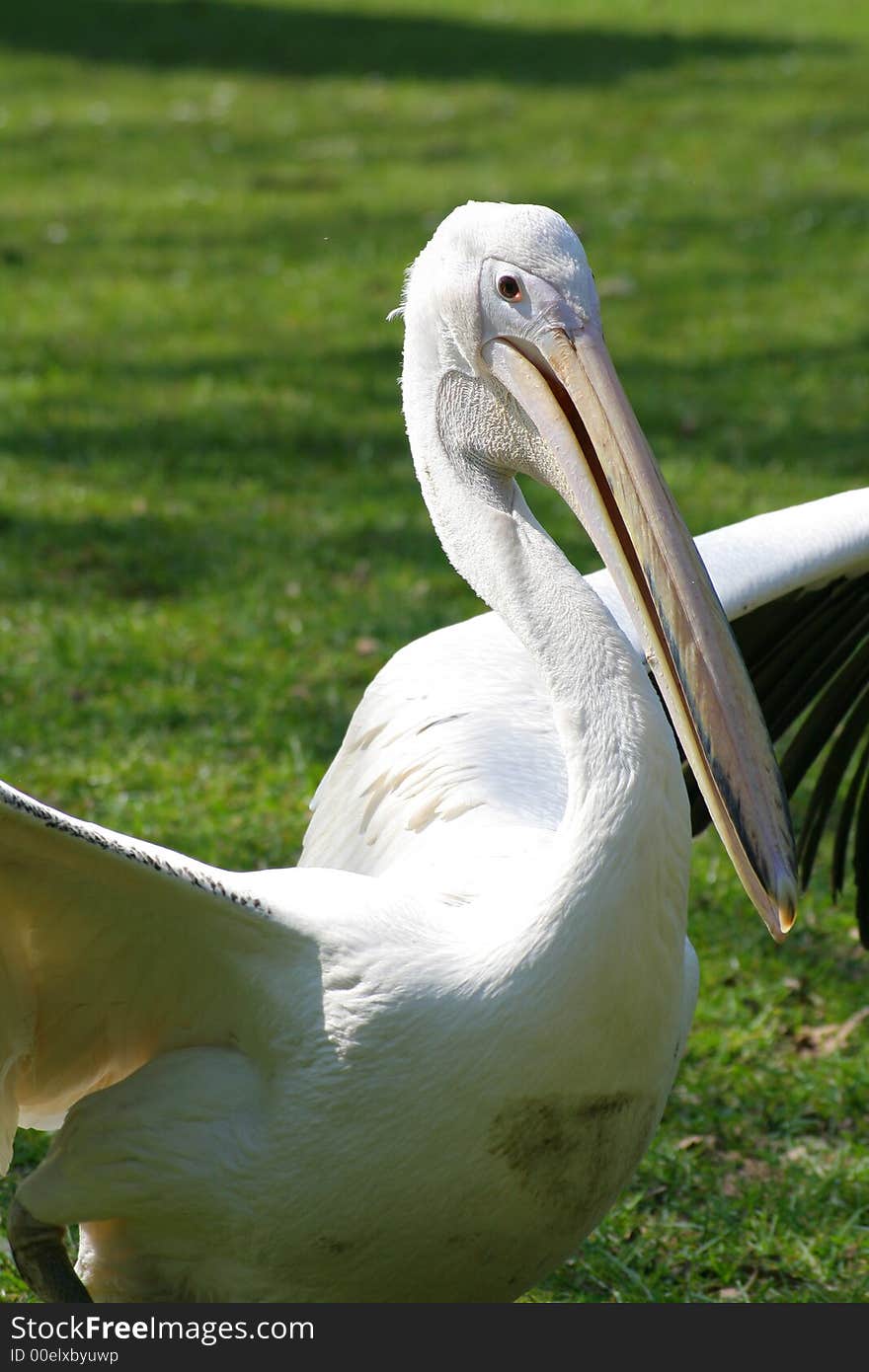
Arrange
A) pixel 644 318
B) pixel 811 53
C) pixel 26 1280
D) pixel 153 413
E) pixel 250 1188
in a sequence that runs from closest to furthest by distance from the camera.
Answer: pixel 250 1188, pixel 26 1280, pixel 153 413, pixel 644 318, pixel 811 53

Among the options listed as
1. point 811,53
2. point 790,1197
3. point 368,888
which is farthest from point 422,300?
point 811,53

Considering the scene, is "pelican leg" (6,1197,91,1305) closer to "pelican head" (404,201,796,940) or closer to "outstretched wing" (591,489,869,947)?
"pelican head" (404,201,796,940)

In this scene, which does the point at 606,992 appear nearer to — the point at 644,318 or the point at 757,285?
the point at 644,318

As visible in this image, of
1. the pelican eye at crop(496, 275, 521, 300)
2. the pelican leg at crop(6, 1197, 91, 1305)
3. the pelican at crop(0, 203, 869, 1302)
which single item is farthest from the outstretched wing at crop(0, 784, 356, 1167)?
the pelican eye at crop(496, 275, 521, 300)

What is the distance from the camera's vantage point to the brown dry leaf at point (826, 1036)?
A: 14.3 ft

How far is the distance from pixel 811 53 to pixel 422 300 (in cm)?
1342

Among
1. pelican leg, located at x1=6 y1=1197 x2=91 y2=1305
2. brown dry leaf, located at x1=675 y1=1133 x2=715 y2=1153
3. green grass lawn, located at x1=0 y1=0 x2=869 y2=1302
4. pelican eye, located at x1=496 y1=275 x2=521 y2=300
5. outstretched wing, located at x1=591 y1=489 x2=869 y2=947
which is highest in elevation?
pelican eye, located at x1=496 y1=275 x2=521 y2=300

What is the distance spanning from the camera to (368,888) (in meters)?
2.88

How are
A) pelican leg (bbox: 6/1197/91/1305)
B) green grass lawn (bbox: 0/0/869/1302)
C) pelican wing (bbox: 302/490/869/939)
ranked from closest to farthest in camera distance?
pelican leg (bbox: 6/1197/91/1305)
pelican wing (bbox: 302/490/869/939)
green grass lawn (bbox: 0/0/869/1302)

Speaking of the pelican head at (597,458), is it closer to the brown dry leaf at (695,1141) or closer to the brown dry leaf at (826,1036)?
the brown dry leaf at (695,1141)

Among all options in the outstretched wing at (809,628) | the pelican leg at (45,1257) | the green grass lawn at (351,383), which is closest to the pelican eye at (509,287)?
the outstretched wing at (809,628)

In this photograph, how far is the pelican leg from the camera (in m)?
2.99

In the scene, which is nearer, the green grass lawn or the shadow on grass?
the green grass lawn

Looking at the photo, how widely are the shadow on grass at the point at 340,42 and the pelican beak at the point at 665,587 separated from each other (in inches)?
490
